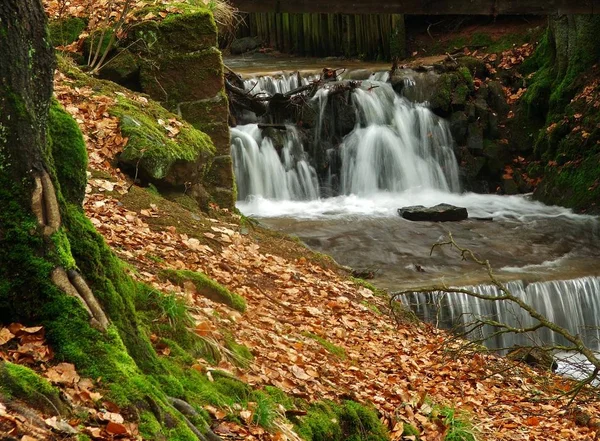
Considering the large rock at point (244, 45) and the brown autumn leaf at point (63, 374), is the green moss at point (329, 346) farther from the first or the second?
the large rock at point (244, 45)

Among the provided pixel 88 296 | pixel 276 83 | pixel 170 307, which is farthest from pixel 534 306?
pixel 88 296

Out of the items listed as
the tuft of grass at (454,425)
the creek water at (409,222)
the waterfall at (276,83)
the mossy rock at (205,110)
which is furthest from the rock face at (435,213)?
the tuft of grass at (454,425)

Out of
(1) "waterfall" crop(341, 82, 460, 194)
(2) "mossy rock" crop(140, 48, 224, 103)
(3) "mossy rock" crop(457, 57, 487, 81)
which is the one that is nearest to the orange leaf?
(2) "mossy rock" crop(140, 48, 224, 103)

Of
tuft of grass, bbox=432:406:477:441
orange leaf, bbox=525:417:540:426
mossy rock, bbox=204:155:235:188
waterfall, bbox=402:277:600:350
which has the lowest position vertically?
waterfall, bbox=402:277:600:350

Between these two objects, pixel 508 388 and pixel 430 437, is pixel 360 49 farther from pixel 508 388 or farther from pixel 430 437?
pixel 430 437

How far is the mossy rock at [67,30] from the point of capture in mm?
10352

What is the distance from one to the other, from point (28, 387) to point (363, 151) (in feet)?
47.5

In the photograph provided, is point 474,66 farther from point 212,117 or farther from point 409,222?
point 212,117

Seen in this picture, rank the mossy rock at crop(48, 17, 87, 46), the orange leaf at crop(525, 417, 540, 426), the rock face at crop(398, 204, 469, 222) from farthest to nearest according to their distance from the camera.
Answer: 1. the rock face at crop(398, 204, 469, 222)
2. the mossy rock at crop(48, 17, 87, 46)
3. the orange leaf at crop(525, 417, 540, 426)

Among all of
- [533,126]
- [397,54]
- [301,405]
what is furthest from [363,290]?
[397,54]

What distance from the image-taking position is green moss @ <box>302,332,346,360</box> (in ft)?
22.8

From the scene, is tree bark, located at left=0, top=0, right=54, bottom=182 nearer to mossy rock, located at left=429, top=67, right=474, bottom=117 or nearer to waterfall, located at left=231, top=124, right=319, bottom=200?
waterfall, located at left=231, top=124, right=319, bottom=200

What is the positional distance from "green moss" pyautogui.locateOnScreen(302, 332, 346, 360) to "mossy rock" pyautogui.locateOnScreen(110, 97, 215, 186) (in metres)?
2.80

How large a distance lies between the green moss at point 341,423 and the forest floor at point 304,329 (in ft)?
0.46
